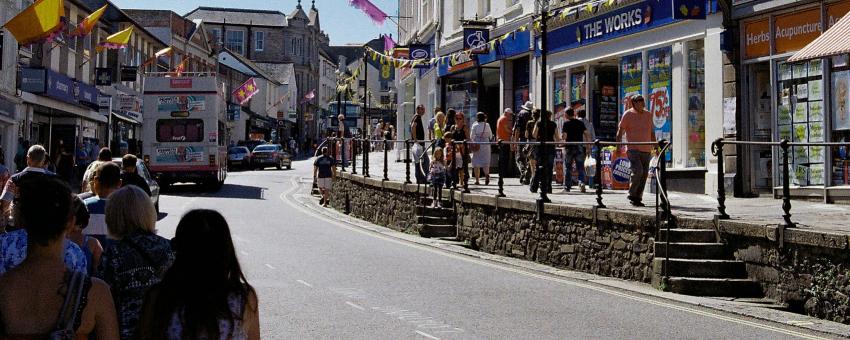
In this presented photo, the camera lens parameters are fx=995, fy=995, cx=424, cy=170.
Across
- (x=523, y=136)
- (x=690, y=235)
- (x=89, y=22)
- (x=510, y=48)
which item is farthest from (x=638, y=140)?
(x=89, y=22)

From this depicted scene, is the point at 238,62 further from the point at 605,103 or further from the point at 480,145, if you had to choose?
the point at 480,145

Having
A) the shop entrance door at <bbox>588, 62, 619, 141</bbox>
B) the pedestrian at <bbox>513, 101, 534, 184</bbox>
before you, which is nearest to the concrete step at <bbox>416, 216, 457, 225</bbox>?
the pedestrian at <bbox>513, 101, 534, 184</bbox>

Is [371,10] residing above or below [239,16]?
below

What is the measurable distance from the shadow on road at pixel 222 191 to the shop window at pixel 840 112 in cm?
1765

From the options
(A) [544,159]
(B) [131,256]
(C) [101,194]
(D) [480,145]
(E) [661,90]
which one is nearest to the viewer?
(B) [131,256]

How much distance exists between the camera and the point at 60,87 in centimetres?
3694

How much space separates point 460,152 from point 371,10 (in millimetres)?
12601

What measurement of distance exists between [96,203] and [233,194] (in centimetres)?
2298

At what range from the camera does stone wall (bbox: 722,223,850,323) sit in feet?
31.9

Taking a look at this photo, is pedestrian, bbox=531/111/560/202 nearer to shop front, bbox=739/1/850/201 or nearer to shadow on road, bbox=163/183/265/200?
shop front, bbox=739/1/850/201

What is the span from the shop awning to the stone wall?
2.31m

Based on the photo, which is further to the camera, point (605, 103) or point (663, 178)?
point (605, 103)

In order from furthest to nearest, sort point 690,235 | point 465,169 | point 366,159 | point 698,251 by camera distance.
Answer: point 366,159, point 465,169, point 690,235, point 698,251

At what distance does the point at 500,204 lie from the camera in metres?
16.5
